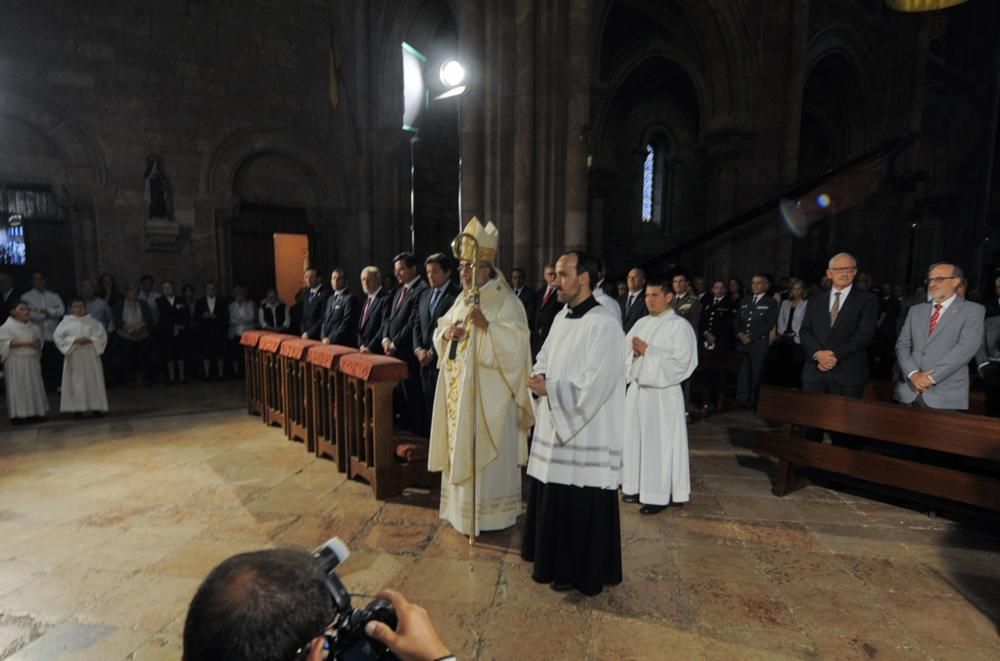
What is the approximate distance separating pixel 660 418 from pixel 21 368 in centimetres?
719

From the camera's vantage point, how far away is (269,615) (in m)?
0.87

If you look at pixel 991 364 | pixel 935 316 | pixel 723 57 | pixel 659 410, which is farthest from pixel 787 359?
pixel 723 57

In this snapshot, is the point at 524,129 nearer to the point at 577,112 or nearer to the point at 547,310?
the point at 577,112

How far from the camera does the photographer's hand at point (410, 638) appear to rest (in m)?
0.97

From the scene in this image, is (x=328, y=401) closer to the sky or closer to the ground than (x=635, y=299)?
closer to the ground

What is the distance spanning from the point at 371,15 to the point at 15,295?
29.0ft

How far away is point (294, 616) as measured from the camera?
0.88 meters

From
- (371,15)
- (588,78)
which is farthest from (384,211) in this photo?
(588,78)

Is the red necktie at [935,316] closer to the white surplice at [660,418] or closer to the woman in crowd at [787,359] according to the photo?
the white surplice at [660,418]

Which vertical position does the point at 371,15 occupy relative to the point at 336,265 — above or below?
above

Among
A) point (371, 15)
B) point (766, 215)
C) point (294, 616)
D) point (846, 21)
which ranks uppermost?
point (846, 21)

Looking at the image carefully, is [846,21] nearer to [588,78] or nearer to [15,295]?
[588,78]

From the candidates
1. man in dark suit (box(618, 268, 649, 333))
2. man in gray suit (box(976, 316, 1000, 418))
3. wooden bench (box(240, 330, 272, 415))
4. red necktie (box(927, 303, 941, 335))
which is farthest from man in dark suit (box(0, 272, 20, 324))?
man in gray suit (box(976, 316, 1000, 418))

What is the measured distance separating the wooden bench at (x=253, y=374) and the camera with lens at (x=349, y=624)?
20.1ft
